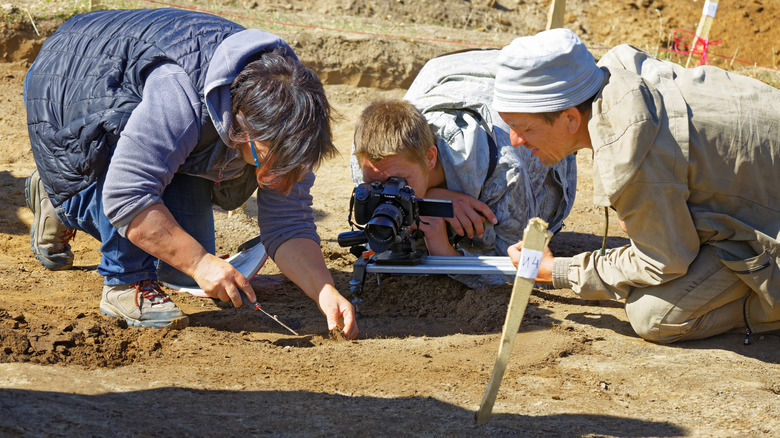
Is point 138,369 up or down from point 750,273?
down

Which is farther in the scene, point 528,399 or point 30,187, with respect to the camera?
point 30,187

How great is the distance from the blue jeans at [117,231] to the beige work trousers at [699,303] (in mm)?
1817

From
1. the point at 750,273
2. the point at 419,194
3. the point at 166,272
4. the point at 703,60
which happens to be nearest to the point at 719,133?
the point at 750,273

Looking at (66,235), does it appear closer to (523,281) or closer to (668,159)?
(523,281)

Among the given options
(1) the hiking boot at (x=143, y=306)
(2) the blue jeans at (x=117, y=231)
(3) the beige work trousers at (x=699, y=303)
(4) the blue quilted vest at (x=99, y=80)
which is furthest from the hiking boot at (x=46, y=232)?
(3) the beige work trousers at (x=699, y=303)

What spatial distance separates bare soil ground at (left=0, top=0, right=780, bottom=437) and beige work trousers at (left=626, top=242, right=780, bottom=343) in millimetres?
78

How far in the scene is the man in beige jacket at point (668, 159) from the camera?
2426 millimetres

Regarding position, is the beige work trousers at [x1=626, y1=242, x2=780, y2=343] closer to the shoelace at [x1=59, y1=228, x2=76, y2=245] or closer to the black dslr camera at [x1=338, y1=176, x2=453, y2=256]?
the black dslr camera at [x1=338, y1=176, x2=453, y2=256]

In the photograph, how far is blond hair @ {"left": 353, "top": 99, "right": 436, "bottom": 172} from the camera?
3223 millimetres

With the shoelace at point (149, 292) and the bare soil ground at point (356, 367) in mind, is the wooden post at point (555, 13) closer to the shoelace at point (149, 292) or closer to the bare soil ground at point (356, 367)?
the bare soil ground at point (356, 367)

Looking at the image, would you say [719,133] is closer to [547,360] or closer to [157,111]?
[547,360]

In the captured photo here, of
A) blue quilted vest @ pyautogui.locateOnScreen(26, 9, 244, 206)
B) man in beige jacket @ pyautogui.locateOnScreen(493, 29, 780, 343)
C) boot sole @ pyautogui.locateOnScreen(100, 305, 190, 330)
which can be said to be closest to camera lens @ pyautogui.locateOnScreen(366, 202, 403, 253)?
man in beige jacket @ pyautogui.locateOnScreen(493, 29, 780, 343)

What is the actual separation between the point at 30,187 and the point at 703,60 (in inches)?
225

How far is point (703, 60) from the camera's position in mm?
6789
